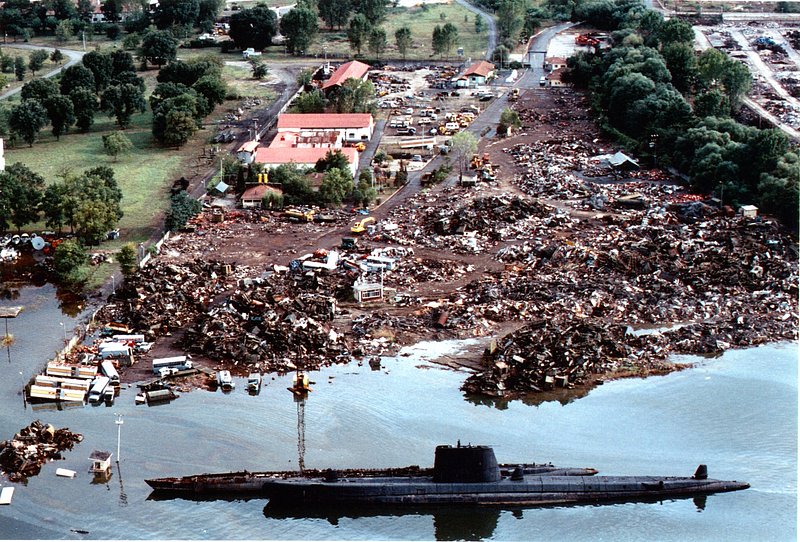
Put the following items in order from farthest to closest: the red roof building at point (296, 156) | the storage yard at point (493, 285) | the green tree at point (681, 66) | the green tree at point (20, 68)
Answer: the green tree at point (20, 68), the green tree at point (681, 66), the red roof building at point (296, 156), the storage yard at point (493, 285)

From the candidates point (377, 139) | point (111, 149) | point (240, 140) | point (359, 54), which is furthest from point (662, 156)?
point (359, 54)

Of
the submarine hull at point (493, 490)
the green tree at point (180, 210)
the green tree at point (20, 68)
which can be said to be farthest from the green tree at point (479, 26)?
the submarine hull at point (493, 490)

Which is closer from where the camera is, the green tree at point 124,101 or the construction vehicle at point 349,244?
the construction vehicle at point 349,244

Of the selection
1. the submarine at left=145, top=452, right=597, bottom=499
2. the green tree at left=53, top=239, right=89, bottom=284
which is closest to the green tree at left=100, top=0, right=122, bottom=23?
the green tree at left=53, top=239, right=89, bottom=284

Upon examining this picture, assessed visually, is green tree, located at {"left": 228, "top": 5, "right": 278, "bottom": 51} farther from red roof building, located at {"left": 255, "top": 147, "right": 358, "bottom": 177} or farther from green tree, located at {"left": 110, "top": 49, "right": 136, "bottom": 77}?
red roof building, located at {"left": 255, "top": 147, "right": 358, "bottom": 177}

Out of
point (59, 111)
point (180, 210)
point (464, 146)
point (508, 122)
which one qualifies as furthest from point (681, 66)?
point (59, 111)

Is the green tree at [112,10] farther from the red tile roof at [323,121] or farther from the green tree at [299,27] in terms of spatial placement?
the red tile roof at [323,121]
